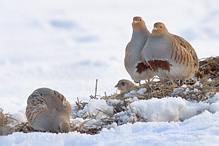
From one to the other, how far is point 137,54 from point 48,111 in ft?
9.45

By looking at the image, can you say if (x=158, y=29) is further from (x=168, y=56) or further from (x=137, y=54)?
(x=137, y=54)

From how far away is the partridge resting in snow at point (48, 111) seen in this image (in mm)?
3957

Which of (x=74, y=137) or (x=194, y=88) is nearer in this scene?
(x=74, y=137)

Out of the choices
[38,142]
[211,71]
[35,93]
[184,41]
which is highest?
[184,41]

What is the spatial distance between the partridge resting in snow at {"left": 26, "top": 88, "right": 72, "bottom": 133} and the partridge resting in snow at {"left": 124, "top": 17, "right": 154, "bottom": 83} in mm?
2526

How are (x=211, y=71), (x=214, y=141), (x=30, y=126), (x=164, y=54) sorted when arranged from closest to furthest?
(x=214, y=141), (x=30, y=126), (x=164, y=54), (x=211, y=71)

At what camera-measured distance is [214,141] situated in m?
2.72

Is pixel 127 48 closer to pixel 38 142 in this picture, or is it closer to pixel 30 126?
pixel 30 126

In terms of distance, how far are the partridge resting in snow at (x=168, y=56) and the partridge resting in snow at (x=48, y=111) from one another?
2039mm

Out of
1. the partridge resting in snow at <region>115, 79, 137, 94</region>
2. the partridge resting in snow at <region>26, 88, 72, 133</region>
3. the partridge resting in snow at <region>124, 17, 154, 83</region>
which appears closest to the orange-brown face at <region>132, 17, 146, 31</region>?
the partridge resting in snow at <region>124, 17, 154, 83</region>

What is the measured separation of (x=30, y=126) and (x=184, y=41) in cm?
308

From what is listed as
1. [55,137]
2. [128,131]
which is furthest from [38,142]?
[128,131]

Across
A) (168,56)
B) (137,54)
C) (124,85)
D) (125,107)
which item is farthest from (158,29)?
(124,85)

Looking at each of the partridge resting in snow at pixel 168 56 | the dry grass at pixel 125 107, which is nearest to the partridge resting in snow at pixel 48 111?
the dry grass at pixel 125 107
